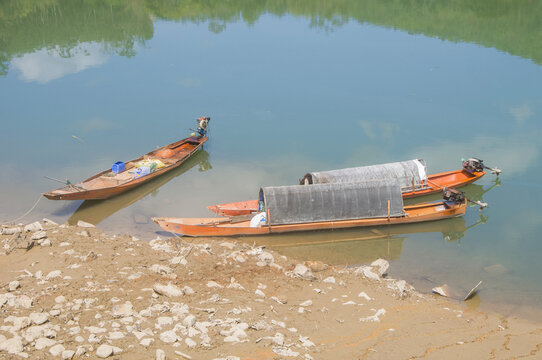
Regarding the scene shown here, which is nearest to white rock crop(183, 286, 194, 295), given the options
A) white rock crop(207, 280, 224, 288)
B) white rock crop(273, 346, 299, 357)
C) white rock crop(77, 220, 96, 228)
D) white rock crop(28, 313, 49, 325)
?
white rock crop(207, 280, 224, 288)

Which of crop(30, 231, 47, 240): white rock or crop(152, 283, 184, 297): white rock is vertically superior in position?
crop(30, 231, 47, 240): white rock

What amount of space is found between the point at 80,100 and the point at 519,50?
1339 inches

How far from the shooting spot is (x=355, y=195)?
62.0ft

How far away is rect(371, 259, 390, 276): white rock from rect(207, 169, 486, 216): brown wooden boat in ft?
17.0

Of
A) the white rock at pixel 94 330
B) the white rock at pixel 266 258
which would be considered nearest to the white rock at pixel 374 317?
the white rock at pixel 266 258

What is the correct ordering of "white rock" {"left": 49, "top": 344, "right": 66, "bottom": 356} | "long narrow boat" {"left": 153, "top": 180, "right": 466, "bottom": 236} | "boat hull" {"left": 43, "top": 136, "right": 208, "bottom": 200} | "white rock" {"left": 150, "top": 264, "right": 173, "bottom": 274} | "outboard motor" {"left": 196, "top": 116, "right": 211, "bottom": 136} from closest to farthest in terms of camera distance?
"white rock" {"left": 49, "top": 344, "right": 66, "bottom": 356} → "white rock" {"left": 150, "top": 264, "right": 173, "bottom": 274} → "long narrow boat" {"left": 153, "top": 180, "right": 466, "bottom": 236} → "boat hull" {"left": 43, "top": 136, "right": 208, "bottom": 200} → "outboard motor" {"left": 196, "top": 116, "right": 211, "bottom": 136}

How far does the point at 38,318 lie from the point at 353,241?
11526 mm

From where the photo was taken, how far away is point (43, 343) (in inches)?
384

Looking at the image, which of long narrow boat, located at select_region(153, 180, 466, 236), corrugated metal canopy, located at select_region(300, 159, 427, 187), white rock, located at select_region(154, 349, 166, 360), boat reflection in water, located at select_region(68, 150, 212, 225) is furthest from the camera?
corrugated metal canopy, located at select_region(300, 159, 427, 187)

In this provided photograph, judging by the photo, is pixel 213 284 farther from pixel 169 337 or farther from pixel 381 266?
pixel 381 266

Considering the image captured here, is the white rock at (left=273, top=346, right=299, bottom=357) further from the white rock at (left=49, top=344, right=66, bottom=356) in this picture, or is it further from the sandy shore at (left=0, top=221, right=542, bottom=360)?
the white rock at (left=49, top=344, right=66, bottom=356)

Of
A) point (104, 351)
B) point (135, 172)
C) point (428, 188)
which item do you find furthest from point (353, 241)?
point (104, 351)

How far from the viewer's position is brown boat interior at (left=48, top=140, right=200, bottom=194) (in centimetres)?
2040

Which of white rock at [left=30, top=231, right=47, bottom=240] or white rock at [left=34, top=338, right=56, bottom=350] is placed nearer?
white rock at [left=34, top=338, right=56, bottom=350]
